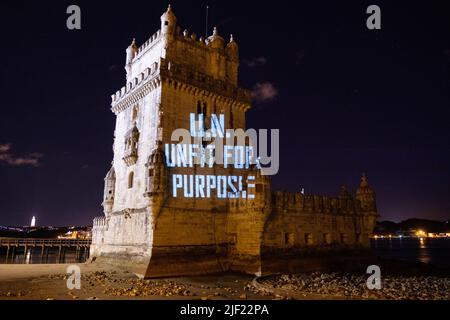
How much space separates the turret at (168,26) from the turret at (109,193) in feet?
41.6

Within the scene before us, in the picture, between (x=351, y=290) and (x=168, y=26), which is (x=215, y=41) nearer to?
(x=168, y=26)

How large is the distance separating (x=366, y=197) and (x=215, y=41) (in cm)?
2238

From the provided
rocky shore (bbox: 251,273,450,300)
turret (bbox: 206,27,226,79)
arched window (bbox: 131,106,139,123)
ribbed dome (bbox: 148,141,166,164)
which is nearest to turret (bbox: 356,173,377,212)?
rocky shore (bbox: 251,273,450,300)

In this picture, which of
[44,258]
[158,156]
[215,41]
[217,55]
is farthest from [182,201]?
[44,258]

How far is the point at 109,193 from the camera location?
33219 mm

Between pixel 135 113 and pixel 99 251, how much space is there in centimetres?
1355

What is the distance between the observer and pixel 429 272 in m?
35.5

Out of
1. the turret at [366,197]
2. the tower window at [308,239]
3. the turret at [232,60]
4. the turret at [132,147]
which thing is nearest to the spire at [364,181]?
the turret at [366,197]

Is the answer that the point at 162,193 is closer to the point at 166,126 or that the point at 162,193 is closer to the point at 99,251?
the point at 166,126

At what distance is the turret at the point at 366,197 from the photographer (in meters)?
38.8

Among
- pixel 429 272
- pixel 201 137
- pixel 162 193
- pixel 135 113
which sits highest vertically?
pixel 135 113

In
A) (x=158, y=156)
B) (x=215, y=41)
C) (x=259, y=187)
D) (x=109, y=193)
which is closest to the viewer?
(x=158, y=156)
